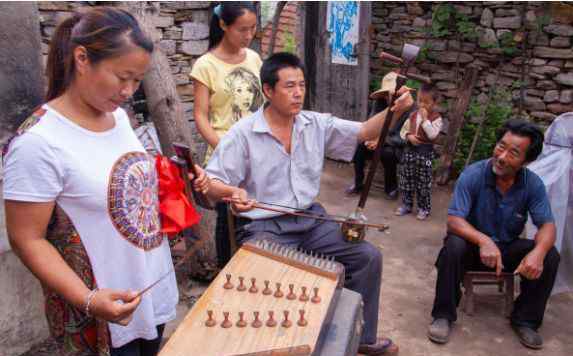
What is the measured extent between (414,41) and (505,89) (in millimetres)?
1447

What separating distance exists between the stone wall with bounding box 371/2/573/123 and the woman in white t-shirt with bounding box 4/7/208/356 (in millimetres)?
5472

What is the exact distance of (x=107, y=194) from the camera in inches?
63.8

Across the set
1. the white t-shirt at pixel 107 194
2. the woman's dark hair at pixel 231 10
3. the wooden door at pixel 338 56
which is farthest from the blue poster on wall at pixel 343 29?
the white t-shirt at pixel 107 194

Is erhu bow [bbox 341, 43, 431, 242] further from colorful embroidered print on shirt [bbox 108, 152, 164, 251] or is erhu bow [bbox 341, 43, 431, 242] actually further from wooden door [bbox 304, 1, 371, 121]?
wooden door [bbox 304, 1, 371, 121]

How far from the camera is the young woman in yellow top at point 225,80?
3207 millimetres

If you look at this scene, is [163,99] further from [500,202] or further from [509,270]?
[509,270]

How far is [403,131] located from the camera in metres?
6.00

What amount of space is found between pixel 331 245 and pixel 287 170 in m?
0.48

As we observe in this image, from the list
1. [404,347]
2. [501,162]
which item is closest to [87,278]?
[404,347]

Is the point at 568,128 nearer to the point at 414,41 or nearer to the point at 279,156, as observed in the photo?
the point at 279,156

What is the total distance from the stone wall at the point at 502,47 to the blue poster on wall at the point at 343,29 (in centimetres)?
59

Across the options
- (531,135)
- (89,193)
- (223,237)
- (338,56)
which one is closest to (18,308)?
(223,237)

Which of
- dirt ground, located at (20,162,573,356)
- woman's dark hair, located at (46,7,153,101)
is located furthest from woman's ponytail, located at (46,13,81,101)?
dirt ground, located at (20,162,573,356)

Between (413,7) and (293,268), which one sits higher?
(413,7)
